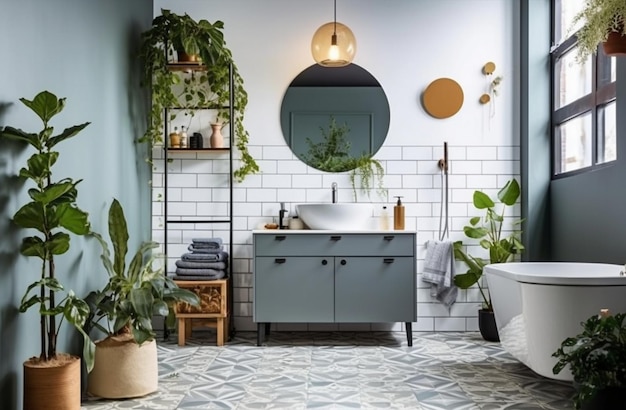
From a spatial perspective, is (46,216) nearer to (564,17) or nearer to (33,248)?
(33,248)

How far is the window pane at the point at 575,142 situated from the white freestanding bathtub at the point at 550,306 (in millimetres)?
1234

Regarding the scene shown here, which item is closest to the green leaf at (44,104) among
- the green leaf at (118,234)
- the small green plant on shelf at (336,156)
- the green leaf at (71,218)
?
the green leaf at (71,218)

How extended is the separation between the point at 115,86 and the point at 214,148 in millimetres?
985

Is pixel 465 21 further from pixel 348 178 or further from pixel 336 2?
pixel 348 178

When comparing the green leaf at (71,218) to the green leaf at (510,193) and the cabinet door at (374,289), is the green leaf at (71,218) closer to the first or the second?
the cabinet door at (374,289)

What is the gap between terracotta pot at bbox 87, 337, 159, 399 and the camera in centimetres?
337

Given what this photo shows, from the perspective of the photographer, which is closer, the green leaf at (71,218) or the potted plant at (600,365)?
the potted plant at (600,365)

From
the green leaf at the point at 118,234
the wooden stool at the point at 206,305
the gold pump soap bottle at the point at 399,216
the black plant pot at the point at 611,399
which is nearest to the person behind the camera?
the black plant pot at the point at 611,399

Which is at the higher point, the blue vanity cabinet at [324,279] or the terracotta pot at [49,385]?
the blue vanity cabinet at [324,279]

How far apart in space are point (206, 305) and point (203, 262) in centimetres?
31

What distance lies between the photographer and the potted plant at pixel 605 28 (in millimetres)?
2973

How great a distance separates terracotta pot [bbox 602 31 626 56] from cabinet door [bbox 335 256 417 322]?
2015 mm

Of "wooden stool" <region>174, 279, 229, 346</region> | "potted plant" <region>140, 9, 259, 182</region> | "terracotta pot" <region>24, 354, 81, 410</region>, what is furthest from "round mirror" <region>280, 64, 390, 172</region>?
"terracotta pot" <region>24, 354, 81, 410</region>

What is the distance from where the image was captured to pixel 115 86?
171 inches
